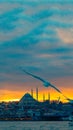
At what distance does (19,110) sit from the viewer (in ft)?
655

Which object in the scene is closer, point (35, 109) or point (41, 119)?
point (41, 119)

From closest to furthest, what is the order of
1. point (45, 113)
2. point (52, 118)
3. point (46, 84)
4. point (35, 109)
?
point (46, 84) < point (52, 118) < point (45, 113) < point (35, 109)

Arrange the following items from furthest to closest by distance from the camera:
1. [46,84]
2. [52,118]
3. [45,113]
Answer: [45,113], [52,118], [46,84]

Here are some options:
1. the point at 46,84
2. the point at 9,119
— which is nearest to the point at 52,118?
the point at 9,119

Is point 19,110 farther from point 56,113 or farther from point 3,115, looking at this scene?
point 56,113

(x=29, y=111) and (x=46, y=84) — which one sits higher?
(x=29, y=111)

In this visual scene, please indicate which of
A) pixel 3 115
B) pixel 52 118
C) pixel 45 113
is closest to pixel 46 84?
pixel 52 118

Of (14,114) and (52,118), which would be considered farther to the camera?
(14,114)

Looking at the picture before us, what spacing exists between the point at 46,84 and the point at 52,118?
11451 centimetres

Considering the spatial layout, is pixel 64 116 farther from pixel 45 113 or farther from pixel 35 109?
pixel 35 109

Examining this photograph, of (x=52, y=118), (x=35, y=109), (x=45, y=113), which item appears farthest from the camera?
(x=35, y=109)

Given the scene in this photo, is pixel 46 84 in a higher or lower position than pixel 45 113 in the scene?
lower

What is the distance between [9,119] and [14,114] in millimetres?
8495

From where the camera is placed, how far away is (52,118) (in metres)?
175
